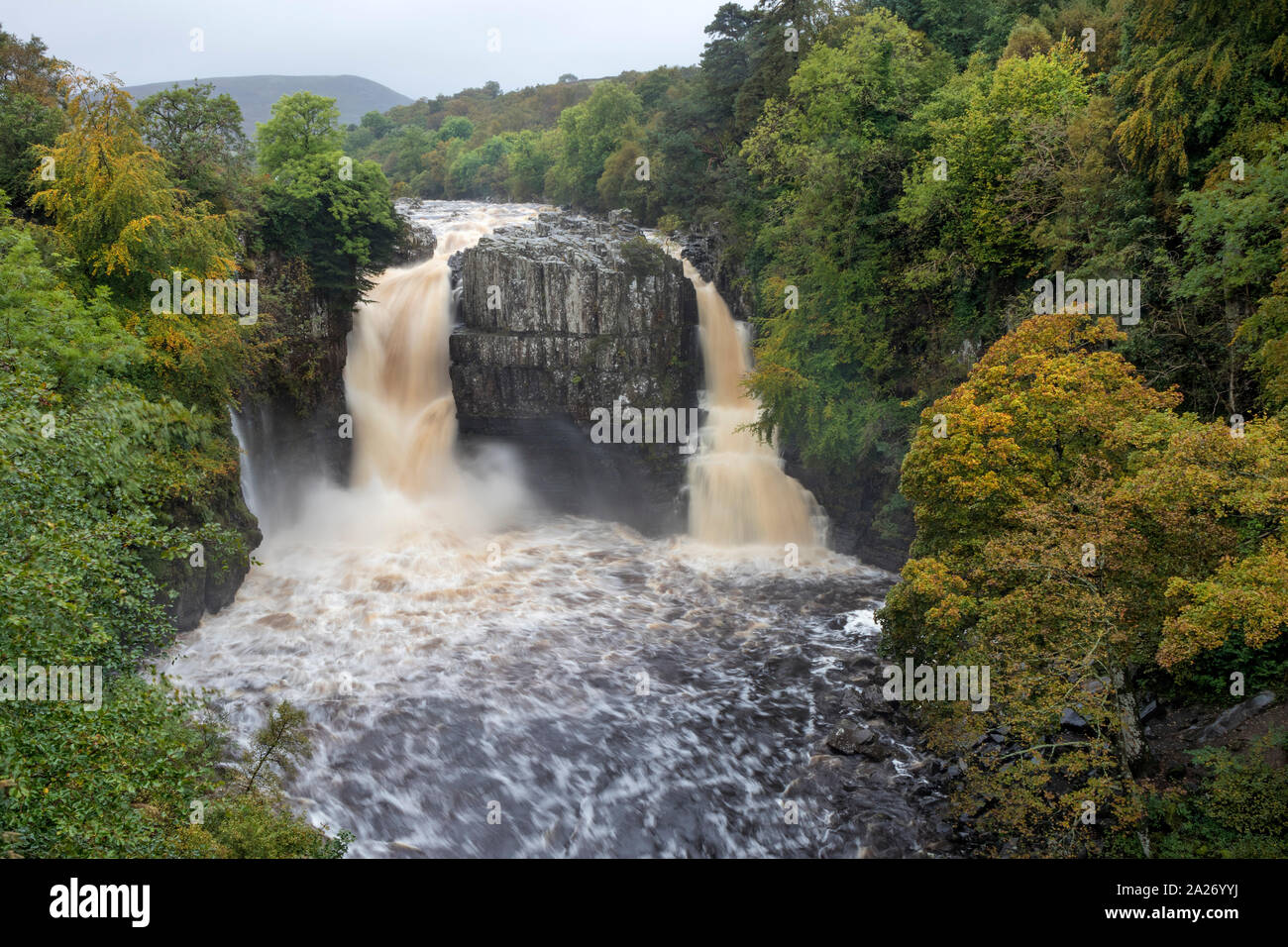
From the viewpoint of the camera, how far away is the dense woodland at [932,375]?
35.3ft

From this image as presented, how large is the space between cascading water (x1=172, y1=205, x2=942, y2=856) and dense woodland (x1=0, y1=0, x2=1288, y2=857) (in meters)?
2.26

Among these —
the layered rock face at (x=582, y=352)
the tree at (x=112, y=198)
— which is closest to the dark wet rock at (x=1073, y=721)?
the layered rock face at (x=582, y=352)

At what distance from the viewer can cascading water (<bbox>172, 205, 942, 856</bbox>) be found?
1591 centimetres

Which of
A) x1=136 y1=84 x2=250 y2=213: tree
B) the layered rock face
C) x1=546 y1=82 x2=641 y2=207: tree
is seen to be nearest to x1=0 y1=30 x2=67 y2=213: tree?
x1=136 y1=84 x2=250 y2=213: tree

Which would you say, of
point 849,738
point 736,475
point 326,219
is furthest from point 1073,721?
point 326,219

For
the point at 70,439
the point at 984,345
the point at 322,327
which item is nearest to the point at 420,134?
the point at 322,327

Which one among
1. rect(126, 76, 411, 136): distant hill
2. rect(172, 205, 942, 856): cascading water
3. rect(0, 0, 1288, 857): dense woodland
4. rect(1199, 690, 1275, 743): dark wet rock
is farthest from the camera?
rect(126, 76, 411, 136): distant hill

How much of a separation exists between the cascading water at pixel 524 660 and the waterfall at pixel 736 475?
195 mm

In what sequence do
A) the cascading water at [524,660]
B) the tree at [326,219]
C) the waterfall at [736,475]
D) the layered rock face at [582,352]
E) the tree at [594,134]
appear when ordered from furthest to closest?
the tree at [594,134] < the layered rock face at [582,352] < the waterfall at [736,475] < the tree at [326,219] < the cascading water at [524,660]

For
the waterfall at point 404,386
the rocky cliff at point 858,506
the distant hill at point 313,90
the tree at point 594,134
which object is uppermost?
the distant hill at point 313,90

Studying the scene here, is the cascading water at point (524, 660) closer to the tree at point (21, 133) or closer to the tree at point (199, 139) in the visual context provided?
the tree at point (199, 139)

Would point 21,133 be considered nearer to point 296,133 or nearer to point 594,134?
point 296,133

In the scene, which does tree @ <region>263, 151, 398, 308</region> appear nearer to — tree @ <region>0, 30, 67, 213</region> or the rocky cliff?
tree @ <region>0, 30, 67, 213</region>

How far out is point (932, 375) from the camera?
2725 centimetres
